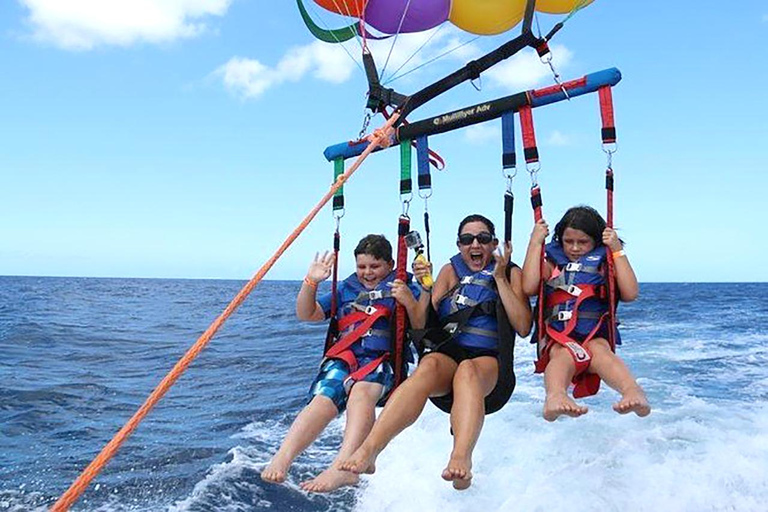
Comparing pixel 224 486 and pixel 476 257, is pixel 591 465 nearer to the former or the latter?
pixel 224 486

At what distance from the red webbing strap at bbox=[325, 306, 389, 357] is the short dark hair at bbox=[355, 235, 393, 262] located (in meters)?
0.32

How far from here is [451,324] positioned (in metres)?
3.84

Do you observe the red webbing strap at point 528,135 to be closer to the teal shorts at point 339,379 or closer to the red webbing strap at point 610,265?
the red webbing strap at point 610,265

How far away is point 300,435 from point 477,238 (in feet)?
4.61

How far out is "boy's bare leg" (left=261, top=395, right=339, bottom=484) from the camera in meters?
3.19

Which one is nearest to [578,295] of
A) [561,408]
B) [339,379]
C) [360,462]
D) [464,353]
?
[464,353]

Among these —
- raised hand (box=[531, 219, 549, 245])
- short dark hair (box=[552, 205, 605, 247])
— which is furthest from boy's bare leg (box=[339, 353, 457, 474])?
short dark hair (box=[552, 205, 605, 247])

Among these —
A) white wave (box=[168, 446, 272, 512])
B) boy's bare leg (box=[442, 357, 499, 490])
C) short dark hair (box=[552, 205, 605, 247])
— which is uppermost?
short dark hair (box=[552, 205, 605, 247])

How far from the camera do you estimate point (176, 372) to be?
2.52 m

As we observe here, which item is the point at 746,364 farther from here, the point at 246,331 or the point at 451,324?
the point at 246,331

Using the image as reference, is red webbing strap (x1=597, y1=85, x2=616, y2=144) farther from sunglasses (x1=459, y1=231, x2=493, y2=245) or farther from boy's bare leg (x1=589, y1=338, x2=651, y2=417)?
boy's bare leg (x1=589, y1=338, x2=651, y2=417)

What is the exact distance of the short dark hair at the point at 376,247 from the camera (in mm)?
4062

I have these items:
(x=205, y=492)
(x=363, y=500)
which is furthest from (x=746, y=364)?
(x=205, y=492)

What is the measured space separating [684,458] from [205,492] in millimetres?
4593
